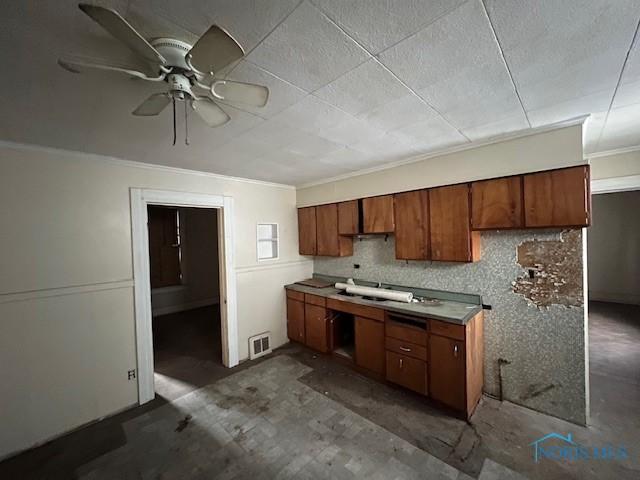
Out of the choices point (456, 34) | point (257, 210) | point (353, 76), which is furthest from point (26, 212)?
point (456, 34)

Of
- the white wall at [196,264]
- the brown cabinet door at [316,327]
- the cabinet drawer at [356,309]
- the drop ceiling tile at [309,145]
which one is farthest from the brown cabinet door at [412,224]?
the white wall at [196,264]

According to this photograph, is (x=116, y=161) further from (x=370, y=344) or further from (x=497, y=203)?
(x=497, y=203)

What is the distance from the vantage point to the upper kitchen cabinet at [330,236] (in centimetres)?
367

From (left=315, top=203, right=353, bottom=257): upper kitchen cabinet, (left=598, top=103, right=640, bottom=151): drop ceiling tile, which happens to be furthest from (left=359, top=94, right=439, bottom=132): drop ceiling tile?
(left=315, top=203, right=353, bottom=257): upper kitchen cabinet

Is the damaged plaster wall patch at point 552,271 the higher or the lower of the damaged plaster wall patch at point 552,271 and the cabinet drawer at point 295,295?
the higher

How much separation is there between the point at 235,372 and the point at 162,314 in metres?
3.70

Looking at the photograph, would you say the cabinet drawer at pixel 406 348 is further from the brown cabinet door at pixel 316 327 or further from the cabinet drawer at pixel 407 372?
the brown cabinet door at pixel 316 327

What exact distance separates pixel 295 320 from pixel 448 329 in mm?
2218

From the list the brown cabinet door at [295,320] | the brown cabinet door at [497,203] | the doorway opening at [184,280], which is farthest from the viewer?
the doorway opening at [184,280]

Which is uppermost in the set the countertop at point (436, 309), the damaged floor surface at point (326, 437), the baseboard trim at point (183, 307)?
the countertop at point (436, 309)

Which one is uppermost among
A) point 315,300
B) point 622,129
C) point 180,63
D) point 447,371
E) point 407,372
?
point 622,129

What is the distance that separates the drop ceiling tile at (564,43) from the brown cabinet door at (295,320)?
3300 millimetres

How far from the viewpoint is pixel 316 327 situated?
3566mm

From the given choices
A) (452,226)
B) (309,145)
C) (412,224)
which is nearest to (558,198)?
(452,226)
